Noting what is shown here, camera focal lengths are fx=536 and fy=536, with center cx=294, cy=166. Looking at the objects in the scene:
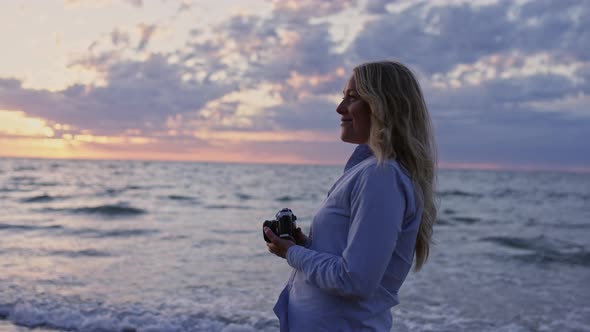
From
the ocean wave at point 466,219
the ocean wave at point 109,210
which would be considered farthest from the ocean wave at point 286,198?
the ocean wave at point 466,219

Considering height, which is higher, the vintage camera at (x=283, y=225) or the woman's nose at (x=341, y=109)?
the woman's nose at (x=341, y=109)

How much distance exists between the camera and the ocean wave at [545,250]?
1225 centimetres

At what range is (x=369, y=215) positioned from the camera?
173 cm

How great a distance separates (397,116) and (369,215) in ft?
1.27

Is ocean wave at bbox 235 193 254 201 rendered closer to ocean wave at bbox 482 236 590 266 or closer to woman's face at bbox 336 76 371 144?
ocean wave at bbox 482 236 590 266

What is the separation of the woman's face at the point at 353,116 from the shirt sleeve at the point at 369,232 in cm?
25

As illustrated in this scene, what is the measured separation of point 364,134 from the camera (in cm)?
201

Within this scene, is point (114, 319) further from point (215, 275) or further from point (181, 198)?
point (181, 198)

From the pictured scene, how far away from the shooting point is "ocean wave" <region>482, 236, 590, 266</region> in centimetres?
1225

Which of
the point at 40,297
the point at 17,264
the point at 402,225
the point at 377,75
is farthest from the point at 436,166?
the point at 17,264

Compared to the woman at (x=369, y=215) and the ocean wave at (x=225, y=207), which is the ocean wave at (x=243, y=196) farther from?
the woman at (x=369, y=215)

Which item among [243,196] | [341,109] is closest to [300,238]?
[341,109]

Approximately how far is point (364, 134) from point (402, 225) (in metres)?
0.37

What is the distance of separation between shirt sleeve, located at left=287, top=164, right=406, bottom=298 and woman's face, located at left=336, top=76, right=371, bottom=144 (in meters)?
0.25
